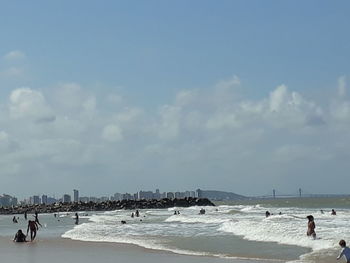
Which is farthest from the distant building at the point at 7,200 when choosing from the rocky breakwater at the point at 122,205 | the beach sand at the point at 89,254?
the beach sand at the point at 89,254

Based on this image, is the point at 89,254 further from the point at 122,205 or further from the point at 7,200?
the point at 7,200

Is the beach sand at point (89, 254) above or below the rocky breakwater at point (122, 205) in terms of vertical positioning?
below

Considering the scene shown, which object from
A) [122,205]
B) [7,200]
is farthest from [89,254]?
[7,200]

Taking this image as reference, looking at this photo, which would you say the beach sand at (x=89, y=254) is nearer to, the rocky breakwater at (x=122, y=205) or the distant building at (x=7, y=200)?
the rocky breakwater at (x=122, y=205)

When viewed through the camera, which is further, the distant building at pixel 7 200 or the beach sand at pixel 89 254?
the distant building at pixel 7 200

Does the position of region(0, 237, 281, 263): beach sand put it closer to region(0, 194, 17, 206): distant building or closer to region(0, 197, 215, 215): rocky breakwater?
region(0, 197, 215, 215): rocky breakwater

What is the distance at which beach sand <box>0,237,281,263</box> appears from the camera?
19.6 metres

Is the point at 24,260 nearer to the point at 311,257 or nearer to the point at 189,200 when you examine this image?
the point at 311,257

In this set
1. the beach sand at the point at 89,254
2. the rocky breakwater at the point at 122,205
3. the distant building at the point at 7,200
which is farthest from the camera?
the distant building at the point at 7,200

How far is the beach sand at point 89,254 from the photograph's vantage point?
1962 cm

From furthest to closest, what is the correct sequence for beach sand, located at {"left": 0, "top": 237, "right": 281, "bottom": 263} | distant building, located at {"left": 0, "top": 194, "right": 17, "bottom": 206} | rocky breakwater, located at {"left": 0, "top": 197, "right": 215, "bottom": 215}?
distant building, located at {"left": 0, "top": 194, "right": 17, "bottom": 206} < rocky breakwater, located at {"left": 0, "top": 197, "right": 215, "bottom": 215} < beach sand, located at {"left": 0, "top": 237, "right": 281, "bottom": 263}

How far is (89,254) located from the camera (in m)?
21.8

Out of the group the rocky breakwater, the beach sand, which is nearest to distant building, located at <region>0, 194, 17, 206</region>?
the rocky breakwater

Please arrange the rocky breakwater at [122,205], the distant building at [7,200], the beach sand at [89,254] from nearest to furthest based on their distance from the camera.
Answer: the beach sand at [89,254]
the rocky breakwater at [122,205]
the distant building at [7,200]
